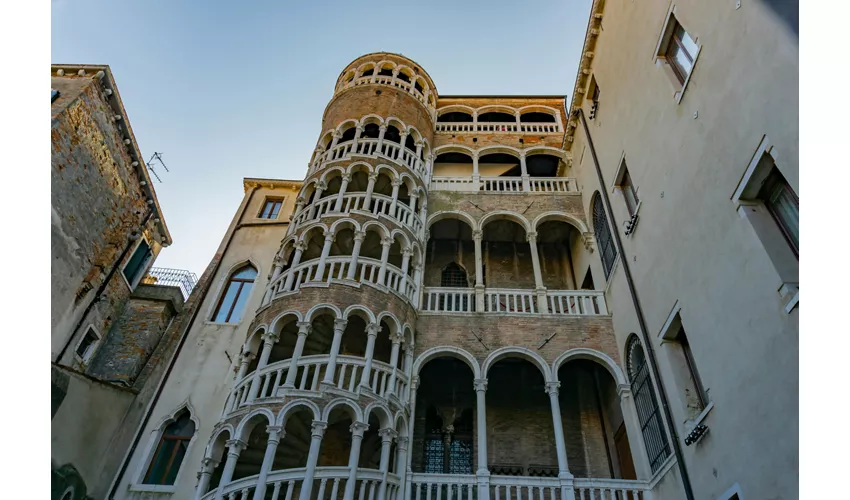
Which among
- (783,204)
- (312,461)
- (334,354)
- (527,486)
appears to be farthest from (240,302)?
(783,204)

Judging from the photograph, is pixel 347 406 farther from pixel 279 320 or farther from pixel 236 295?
pixel 236 295

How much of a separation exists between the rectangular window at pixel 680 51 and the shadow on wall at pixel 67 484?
15726 millimetres

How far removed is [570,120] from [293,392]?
557 inches

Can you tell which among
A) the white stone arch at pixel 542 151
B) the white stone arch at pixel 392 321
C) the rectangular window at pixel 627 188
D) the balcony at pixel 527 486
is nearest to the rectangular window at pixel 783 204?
the rectangular window at pixel 627 188

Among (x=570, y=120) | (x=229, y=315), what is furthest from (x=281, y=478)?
(x=570, y=120)

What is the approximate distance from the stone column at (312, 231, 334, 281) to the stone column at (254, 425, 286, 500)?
3954mm

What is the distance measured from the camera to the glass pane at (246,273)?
17241 millimetres

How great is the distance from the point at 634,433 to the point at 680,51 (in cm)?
851

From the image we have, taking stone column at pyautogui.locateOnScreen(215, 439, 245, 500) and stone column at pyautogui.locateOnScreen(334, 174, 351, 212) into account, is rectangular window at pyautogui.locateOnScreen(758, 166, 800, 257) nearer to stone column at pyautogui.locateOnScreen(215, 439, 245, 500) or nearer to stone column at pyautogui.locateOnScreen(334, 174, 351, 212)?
stone column at pyautogui.locateOnScreen(334, 174, 351, 212)

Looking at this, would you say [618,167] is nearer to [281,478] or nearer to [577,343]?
[577,343]

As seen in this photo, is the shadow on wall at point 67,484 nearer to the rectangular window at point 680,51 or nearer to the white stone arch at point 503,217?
the white stone arch at point 503,217

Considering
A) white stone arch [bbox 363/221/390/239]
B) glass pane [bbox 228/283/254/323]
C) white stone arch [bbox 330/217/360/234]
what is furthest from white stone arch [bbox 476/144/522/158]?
glass pane [bbox 228/283/254/323]

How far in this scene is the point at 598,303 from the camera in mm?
14672

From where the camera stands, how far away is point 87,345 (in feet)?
51.6
